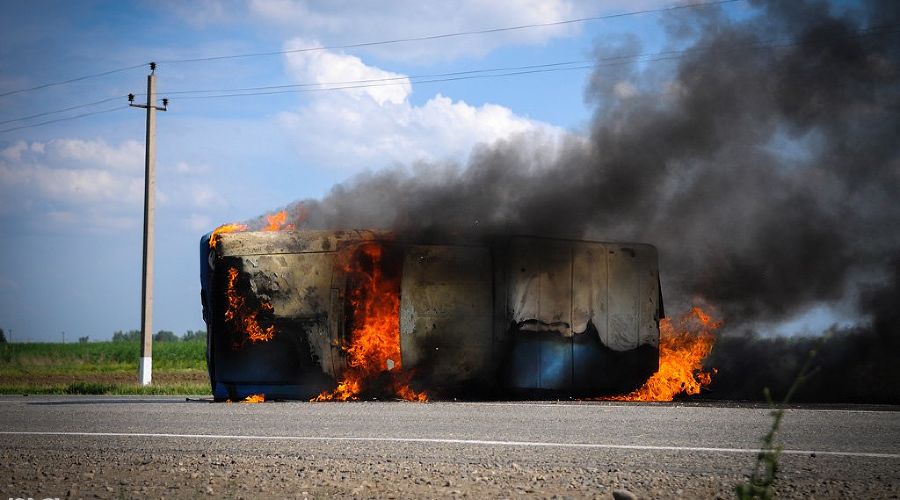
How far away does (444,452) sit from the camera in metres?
9.13

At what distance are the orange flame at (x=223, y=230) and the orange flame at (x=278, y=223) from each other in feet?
1.57

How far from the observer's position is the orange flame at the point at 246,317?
16.6 m

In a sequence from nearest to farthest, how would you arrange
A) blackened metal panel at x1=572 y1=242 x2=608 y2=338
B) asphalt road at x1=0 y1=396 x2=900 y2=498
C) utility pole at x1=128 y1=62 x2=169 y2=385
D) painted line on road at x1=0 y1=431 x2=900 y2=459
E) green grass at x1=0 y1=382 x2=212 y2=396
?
1. asphalt road at x1=0 y1=396 x2=900 y2=498
2. painted line on road at x1=0 y1=431 x2=900 y2=459
3. blackened metal panel at x1=572 y1=242 x2=608 y2=338
4. green grass at x1=0 y1=382 x2=212 y2=396
5. utility pole at x1=128 y1=62 x2=169 y2=385

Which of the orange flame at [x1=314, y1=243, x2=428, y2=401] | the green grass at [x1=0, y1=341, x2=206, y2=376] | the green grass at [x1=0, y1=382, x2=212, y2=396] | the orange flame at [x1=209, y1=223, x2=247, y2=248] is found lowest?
the green grass at [x1=0, y1=382, x2=212, y2=396]

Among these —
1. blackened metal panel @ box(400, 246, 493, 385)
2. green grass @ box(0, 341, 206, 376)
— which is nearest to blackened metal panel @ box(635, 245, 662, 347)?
blackened metal panel @ box(400, 246, 493, 385)

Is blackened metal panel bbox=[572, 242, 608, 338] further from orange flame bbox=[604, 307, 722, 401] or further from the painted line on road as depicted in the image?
the painted line on road

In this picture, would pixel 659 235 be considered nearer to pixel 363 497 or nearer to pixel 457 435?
pixel 457 435

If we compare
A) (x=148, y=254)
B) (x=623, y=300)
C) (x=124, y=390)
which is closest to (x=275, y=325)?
(x=623, y=300)

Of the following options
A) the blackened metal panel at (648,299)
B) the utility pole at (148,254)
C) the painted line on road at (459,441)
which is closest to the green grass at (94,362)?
the utility pole at (148,254)

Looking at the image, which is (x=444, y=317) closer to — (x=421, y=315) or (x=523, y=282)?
(x=421, y=315)

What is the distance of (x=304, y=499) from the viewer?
6.76 metres

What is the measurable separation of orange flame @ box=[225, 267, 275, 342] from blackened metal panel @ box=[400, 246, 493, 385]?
2.29 m

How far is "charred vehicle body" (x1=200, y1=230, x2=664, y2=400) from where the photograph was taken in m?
16.7

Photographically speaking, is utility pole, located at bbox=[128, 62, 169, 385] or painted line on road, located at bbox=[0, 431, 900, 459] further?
utility pole, located at bbox=[128, 62, 169, 385]
